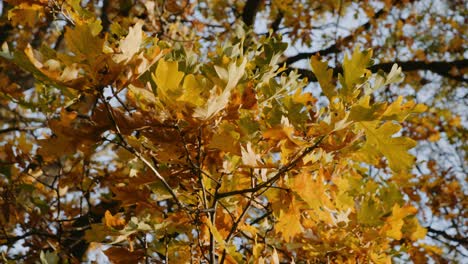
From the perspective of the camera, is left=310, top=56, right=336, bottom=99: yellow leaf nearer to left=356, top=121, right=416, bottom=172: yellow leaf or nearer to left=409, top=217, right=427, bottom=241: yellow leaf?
left=356, top=121, right=416, bottom=172: yellow leaf

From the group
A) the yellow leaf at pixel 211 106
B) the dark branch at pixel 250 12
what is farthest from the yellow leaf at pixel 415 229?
the dark branch at pixel 250 12

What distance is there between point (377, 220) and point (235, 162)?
0.48 meters

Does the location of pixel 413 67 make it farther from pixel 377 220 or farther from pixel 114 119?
pixel 114 119

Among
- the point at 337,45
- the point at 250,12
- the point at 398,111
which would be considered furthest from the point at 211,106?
the point at 337,45

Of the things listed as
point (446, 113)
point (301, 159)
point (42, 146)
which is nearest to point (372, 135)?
point (301, 159)

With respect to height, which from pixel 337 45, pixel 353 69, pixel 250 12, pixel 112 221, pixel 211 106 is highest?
pixel 337 45

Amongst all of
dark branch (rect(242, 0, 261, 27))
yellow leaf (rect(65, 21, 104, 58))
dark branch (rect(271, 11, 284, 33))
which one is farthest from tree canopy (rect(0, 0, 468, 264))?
dark branch (rect(271, 11, 284, 33))

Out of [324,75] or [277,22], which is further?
[277,22]

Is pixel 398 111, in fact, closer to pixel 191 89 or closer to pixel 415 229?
pixel 191 89

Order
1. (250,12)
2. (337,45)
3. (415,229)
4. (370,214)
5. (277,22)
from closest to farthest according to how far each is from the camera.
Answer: (370,214) < (415,229) < (250,12) < (337,45) < (277,22)

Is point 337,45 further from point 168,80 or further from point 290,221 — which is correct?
point 168,80

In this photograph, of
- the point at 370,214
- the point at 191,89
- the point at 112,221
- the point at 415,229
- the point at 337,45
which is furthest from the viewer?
the point at 337,45

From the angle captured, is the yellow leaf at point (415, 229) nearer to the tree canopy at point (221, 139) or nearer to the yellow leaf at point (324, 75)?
the tree canopy at point (221, 139)

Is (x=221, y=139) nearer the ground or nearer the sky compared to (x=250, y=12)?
nearer the ground
